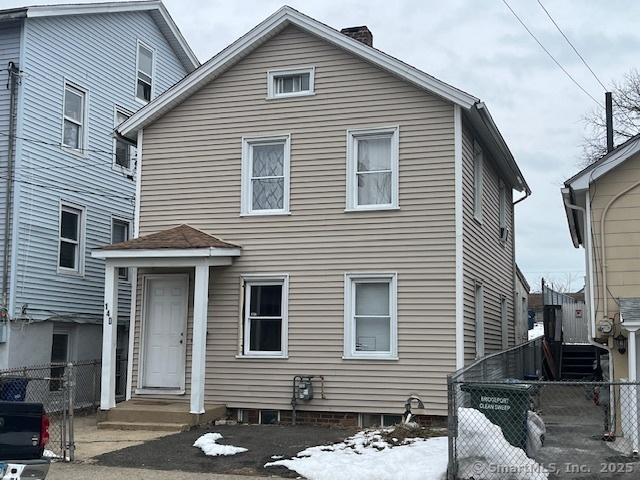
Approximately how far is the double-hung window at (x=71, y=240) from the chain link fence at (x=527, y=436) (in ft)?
32.1

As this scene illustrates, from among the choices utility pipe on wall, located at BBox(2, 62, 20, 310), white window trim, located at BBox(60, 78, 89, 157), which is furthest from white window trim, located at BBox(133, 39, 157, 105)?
utility pipe on wall, located at BBox(2, 62, 20, 310)

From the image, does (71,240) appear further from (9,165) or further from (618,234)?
(618,234)

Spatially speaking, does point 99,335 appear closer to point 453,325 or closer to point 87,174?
point 87,174

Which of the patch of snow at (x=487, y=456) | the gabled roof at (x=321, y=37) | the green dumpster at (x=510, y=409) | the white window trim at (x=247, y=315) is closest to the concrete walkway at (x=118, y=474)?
the patch of snow at (x=487, y=456)

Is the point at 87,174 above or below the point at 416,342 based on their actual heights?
above

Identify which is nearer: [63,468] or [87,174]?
[63,468]

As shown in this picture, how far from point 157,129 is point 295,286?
4.45 metres

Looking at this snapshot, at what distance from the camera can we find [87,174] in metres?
18.5

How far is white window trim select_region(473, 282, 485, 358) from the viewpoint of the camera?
1553 centimetres

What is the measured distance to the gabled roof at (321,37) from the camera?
13.6m

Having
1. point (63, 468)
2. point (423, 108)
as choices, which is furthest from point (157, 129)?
point (63, 468)

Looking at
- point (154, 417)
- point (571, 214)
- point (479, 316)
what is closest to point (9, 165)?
point (154, 417)

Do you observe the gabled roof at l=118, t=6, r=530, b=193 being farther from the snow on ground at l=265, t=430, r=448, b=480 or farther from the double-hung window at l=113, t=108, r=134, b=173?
the snow on ground at l=265, t=430, r=448, b=480

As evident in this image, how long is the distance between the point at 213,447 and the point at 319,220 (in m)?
4.89
